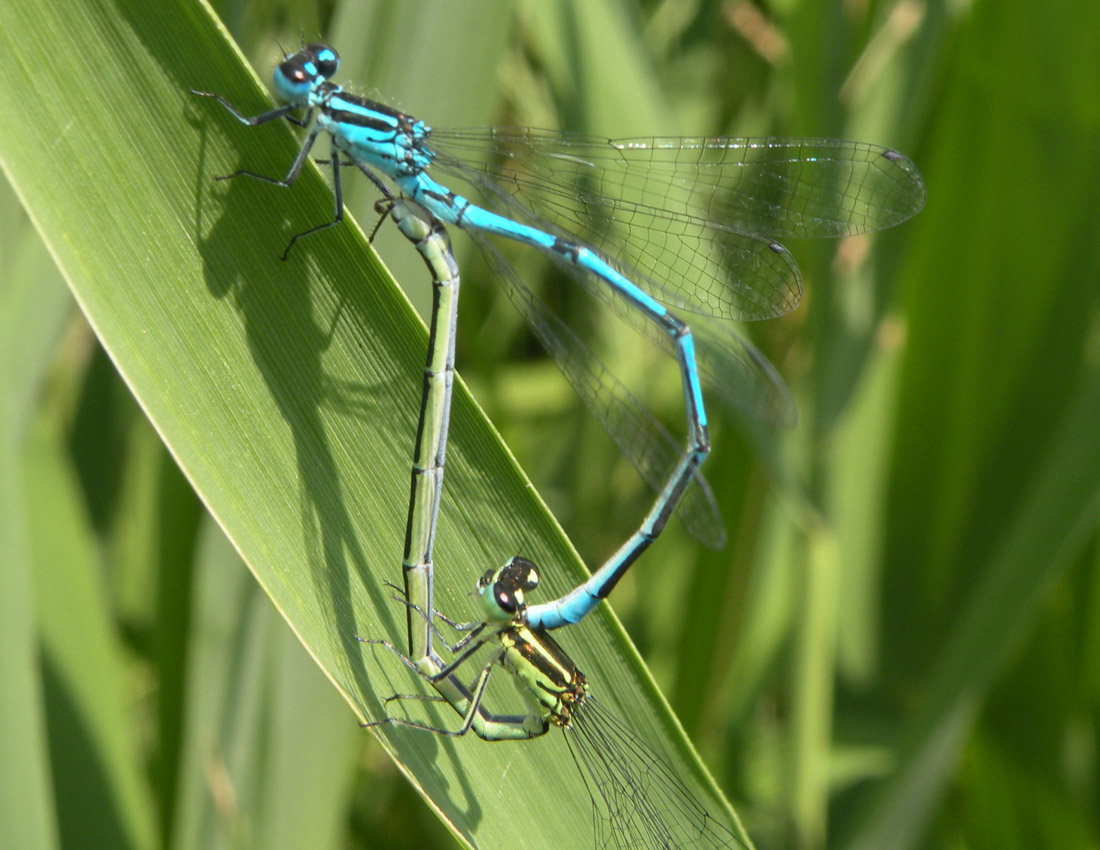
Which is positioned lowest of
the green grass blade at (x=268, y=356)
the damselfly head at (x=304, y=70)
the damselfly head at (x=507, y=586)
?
the damselfly head at (x=507, y=586)

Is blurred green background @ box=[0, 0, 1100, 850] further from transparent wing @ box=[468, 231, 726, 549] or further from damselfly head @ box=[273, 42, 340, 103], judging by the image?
transparent wing @ box=[468, 231, 726, 549]

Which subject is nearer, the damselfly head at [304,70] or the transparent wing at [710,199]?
the damselfly head at [304,70]

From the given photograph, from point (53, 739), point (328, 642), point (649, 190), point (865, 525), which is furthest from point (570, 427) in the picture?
A: point (328, 642)

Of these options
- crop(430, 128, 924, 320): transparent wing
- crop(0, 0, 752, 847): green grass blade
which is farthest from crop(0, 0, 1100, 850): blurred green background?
crop(430, 128, 924, 320): transparent wing

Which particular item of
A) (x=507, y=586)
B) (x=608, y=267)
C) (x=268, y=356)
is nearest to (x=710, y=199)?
(x=608, y=267)

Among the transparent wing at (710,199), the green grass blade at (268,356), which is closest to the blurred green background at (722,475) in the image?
the green grass blade at (268,356)

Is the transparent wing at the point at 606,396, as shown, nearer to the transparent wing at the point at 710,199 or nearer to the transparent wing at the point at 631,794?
the transparent wing at the point at 710,199
